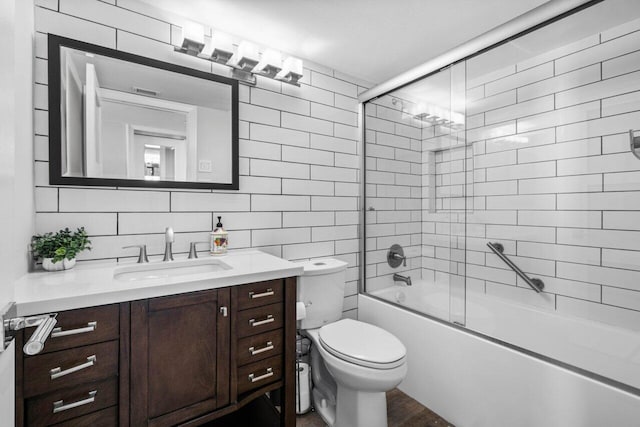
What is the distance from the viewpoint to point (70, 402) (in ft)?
3.24

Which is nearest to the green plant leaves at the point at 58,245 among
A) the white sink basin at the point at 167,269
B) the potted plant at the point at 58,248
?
the potted plant at the point at 58,248

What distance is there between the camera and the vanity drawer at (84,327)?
3.10 feet

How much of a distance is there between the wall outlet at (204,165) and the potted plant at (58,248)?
0.63m

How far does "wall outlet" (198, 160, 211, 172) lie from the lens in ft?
Result: 5.53

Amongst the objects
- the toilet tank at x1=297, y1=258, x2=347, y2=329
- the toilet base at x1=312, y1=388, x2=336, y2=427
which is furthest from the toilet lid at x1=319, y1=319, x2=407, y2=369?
the toilet base at x1=312, y1=388, x2=336, y2=427

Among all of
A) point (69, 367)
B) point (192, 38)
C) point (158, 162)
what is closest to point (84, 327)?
point (69, 367)

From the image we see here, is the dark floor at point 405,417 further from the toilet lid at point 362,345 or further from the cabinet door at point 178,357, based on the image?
the cabinet door at point 178,357

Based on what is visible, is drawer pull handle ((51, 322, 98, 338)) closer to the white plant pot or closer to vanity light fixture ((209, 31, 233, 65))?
the white plant pot

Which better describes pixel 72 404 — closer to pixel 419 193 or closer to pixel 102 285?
pixel 102 285

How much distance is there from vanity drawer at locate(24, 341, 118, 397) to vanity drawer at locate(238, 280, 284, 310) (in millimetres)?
460

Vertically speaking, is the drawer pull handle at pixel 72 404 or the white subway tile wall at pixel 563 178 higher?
the white subway tile wall at pixel 563 178

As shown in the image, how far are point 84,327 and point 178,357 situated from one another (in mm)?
332

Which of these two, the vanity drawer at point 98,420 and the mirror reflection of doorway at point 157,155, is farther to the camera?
the mirror reflection of doorway at point 157,155

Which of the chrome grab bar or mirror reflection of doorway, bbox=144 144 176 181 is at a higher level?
mirror reflection of doorway, bbox=144 144 176 181
